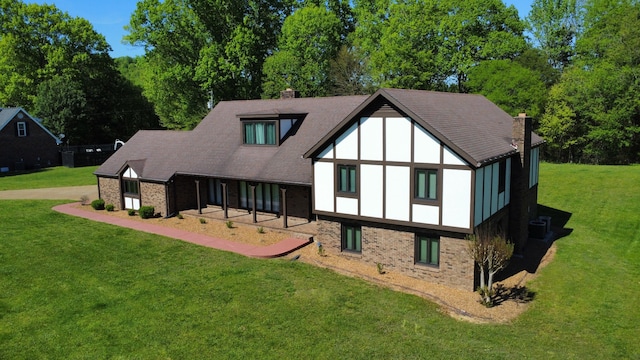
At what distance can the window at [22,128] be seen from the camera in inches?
2004

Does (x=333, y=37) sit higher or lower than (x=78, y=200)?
higher

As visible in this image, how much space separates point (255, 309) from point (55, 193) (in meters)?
28.5

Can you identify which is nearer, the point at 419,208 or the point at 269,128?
the point at 419,208

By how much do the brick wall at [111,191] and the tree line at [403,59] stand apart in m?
21.5

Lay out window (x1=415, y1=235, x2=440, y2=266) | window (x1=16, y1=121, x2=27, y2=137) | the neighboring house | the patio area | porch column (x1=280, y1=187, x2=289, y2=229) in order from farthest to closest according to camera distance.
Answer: window (x1=16, y1=121, x2=27, y2=137) → the neighboring house → porch column (x1=280, y1=187, x2=289, y2=229) → the patio area → window (x1=415, y1=235, x2=440, y2=266)

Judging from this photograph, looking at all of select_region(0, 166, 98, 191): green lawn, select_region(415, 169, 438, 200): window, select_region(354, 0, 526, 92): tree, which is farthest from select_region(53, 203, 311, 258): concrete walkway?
select_region(354, 0, 526, 92): tree

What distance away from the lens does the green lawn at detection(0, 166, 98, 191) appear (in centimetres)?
4075

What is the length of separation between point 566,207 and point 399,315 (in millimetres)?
19909

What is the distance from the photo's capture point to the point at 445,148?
16969 millimetres

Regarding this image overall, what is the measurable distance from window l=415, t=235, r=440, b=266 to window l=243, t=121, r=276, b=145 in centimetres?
1114

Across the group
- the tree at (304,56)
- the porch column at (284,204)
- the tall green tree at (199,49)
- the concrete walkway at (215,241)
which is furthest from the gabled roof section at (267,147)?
the tall green tree at (199,49)

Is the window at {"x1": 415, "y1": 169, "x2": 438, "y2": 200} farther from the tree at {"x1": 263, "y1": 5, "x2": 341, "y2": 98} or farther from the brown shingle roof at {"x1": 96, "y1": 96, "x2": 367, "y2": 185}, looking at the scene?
the tree at {"x1": 263, "y1": 5, "x2": 341, "y2": 98}

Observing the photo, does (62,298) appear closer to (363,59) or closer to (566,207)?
(566,207)

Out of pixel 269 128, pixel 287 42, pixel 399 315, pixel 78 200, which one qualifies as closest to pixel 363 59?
pixel 287 42
